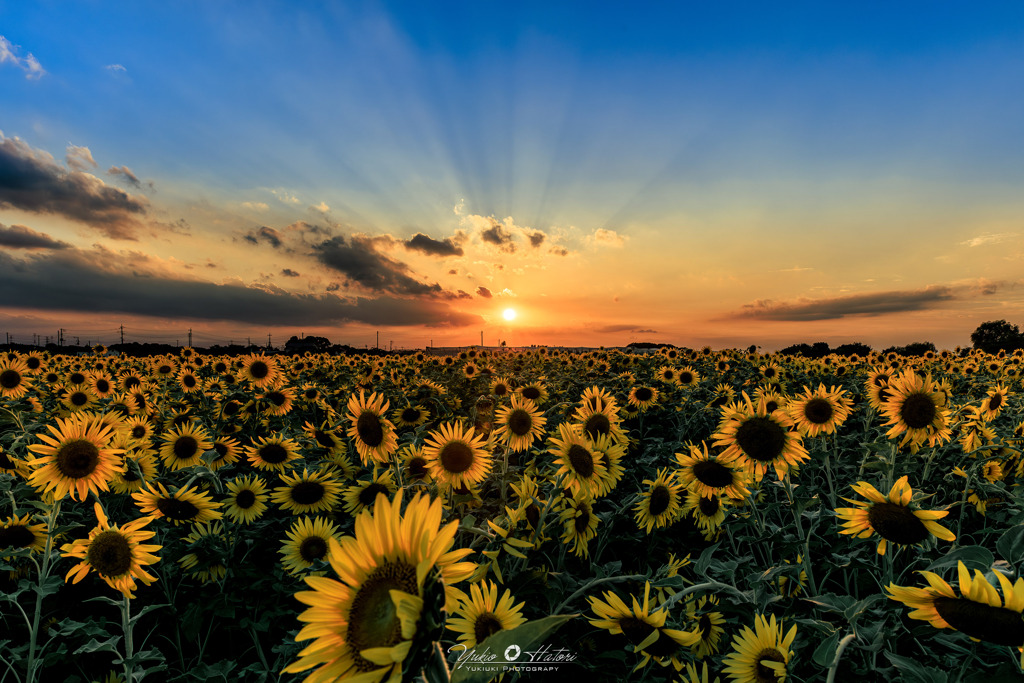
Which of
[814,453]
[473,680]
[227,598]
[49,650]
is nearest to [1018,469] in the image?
[814,453]

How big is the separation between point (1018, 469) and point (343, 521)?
21.7 ft

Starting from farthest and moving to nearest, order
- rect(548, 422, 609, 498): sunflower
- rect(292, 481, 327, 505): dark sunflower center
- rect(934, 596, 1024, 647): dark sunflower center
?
rect(292, 481, 327, 505): dark sunflower center → rect(548, 422, 609, 498): sunflower → rect(934, 596, 1024, 647): dark sunflower center

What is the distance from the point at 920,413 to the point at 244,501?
629 centimetres

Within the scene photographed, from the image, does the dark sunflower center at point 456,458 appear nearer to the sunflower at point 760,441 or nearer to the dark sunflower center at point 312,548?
the dark sunflower center at point 312,548

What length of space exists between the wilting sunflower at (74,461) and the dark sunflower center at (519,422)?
3098 millimetres

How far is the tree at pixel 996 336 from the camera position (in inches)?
1188

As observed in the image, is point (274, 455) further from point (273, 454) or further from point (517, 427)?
point (517, 427)

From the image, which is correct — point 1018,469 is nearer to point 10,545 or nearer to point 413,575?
point 413,575

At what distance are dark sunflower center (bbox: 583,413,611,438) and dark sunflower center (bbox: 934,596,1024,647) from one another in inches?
105

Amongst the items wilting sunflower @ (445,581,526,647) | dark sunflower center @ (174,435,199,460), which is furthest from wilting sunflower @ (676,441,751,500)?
dark sunflower center @ (174,435,199,460)

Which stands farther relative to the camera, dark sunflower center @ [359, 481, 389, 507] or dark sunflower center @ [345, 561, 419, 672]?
dark sunflower center @ [359, 481, 389, 507]

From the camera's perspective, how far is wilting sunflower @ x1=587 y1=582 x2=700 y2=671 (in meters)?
2.19

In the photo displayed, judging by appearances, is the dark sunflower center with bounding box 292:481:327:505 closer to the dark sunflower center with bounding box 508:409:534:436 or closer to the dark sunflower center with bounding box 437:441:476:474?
the dark sunflower center with bounding box 437:441:476:474

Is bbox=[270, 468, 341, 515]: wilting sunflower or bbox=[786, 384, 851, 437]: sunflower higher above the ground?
bbox=[786, 384, 851, 437]: sunflower
